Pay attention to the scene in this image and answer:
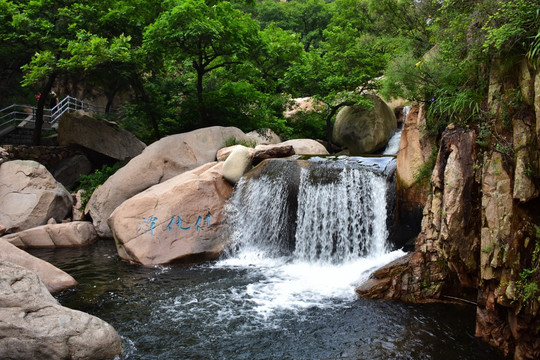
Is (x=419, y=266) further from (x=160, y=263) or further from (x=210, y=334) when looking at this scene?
(x=160, y=263)

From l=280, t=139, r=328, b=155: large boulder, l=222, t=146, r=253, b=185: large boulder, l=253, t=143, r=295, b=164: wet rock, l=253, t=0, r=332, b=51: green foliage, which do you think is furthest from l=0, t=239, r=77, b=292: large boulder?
l=253, t=0, r=332, b=51: green foliage

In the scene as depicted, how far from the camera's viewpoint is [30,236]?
10438mm

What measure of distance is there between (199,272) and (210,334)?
9.32 feet

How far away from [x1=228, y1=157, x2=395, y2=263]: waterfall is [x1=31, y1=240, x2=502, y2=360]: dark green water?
1574 mm

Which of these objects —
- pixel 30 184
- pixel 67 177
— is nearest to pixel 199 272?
pixel 30 184

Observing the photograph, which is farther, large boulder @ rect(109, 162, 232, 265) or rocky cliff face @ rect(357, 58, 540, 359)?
large boulder @ rect(109, 162, 232, 265)

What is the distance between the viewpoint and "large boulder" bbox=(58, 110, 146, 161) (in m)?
15.3

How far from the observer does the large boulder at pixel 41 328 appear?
13.4 feet

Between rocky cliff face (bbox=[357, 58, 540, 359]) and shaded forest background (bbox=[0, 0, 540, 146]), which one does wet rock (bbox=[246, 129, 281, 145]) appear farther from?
rocky cliff face (bbox=[357, 58, 540, 359])

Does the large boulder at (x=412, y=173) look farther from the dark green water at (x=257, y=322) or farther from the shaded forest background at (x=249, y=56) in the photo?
the dark green water at (x=257, y=322)

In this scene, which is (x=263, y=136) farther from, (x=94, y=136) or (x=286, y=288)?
(x=286, y=288)

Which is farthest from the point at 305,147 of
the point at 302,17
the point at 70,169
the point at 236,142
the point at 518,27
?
the point at 302,17

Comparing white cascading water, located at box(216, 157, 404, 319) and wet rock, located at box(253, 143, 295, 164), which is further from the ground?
wet rock, located at box(253, 143, 295, 164)

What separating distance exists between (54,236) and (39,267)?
4129 millimetres
